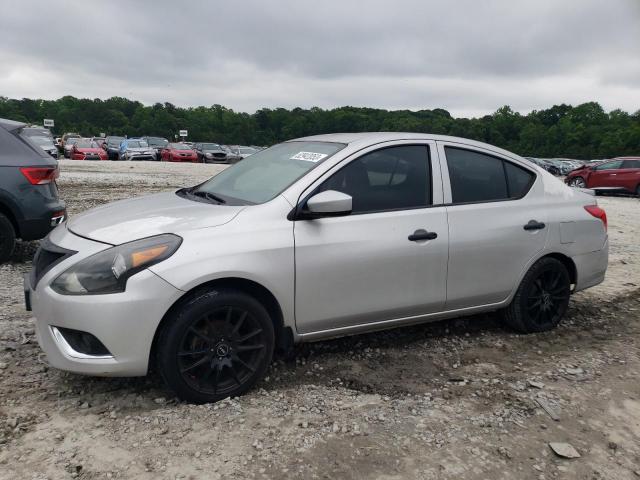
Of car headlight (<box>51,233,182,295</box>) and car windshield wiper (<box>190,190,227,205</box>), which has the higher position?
car windshield wiper (<box>190,190,227,205</box>)

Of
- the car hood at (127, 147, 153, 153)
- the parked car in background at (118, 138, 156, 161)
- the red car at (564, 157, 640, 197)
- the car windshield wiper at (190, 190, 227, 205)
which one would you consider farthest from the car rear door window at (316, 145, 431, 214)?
the car hood at (127, 147, 153, 153)

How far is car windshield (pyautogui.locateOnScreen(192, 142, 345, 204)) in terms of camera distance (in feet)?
12.4

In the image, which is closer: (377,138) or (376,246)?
(376,246)

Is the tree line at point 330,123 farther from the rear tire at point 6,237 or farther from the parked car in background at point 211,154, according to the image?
the rear tire at point 6,237

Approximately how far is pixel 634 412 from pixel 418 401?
1299 millimetres

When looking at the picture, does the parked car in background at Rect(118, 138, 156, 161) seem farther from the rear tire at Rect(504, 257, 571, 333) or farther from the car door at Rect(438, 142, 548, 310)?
the rear tire at Rect(504, 257, 571, 333)

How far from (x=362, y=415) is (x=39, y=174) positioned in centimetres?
457

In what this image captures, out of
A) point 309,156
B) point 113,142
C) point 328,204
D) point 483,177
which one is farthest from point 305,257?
point 113,142

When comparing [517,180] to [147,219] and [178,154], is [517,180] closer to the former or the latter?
[147,219]

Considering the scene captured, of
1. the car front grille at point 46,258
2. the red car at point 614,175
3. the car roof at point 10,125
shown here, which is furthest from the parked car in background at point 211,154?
the car front grille at point 46,258

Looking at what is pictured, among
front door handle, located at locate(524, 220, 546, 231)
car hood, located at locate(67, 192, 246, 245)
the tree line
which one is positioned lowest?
front door handle, located at locate(524, 220, 546, 231)

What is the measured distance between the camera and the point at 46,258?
343 cm

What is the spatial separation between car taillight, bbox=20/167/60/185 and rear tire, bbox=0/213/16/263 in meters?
0.48

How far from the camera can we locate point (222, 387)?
3322 mm
